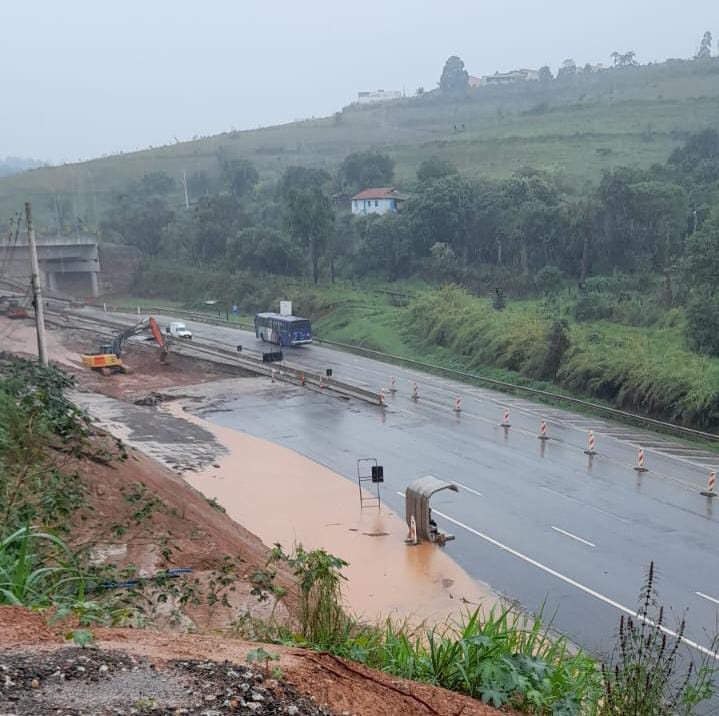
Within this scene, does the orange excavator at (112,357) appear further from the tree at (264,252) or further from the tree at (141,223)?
the tree at (141,223)

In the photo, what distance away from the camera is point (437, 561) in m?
19.5

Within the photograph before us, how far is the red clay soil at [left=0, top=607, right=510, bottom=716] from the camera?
6.16m

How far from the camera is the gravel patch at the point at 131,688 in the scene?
559cm

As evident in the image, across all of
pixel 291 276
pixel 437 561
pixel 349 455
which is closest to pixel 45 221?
pixel 291 276

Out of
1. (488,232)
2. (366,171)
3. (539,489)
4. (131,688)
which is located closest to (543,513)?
(539,489)

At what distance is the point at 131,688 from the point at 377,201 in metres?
84.4

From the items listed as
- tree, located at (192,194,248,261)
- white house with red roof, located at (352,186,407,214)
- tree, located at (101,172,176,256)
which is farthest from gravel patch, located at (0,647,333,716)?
tree, located at (101,172,176,256)

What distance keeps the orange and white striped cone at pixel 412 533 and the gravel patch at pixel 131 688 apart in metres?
14.7

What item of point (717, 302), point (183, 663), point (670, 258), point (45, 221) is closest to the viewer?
point (183, 663)

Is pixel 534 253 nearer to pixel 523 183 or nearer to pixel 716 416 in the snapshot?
pixel 523 183

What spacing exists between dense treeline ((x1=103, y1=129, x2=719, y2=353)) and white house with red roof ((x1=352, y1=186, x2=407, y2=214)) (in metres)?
2.16

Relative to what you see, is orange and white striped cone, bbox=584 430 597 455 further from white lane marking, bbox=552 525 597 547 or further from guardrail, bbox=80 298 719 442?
white lane marking, bbox=552 525 597 547

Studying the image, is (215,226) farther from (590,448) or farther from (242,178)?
(590,448)

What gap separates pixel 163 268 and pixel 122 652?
8585 centimetres
